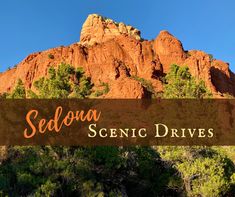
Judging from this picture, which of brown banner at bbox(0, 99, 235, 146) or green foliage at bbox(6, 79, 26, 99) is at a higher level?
green foliage at bbox(6, 79, 26, 99)

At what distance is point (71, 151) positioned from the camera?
25781 mm

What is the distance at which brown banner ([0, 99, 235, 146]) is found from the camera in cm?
2675

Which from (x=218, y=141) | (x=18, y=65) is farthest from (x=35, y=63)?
(x=218, y=141)

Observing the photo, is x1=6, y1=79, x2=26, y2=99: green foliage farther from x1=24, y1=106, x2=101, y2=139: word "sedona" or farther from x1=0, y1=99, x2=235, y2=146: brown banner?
x1=24, y1=106, x2=101, y2=139: word "sedona"

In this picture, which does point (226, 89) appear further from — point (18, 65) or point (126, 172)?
point (126, 172)

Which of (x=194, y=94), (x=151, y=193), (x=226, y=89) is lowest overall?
(x=151, y=193)

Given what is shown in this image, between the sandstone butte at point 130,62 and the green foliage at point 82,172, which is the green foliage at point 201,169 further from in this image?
the sandstone butte at point 130,62

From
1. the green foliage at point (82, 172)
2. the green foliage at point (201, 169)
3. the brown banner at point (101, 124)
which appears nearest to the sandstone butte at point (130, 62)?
the brown banner at point (101, 124)

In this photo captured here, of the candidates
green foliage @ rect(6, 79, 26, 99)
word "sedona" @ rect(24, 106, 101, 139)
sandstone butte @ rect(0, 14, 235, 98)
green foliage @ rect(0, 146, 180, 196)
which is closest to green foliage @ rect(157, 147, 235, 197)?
green foliage @ rect(0, 146, 180, 196)

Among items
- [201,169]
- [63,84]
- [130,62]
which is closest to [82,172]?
[201,169]

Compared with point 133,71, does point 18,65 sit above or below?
above

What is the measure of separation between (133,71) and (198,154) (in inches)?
2383

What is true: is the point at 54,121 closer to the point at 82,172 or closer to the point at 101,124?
the point at 82,172

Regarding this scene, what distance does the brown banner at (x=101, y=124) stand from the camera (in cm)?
2675
